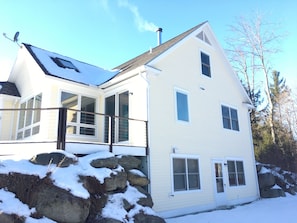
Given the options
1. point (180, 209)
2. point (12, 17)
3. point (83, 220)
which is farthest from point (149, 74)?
point (12, 17)

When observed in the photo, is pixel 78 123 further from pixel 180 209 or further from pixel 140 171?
pixel 180 209

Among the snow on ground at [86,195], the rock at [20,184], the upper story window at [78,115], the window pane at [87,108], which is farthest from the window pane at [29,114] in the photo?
the rock at [20,184]

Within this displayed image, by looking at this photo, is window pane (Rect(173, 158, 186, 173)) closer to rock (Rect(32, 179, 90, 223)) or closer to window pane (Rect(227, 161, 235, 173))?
window pane (Rect(227, 161, 235, 173))

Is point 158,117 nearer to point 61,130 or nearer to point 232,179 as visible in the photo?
point 61,130

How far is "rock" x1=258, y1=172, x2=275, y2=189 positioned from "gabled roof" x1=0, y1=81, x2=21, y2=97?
46.1ft

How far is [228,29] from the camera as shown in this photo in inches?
1033

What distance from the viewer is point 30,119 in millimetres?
11164

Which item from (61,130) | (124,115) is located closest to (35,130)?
(124,115)

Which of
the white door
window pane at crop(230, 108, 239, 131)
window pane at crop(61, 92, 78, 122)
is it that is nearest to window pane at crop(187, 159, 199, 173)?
the white door

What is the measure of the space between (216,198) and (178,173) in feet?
8.89

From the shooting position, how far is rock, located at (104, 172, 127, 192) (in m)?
7.05

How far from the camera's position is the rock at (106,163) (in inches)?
286

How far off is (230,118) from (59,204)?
1071cm

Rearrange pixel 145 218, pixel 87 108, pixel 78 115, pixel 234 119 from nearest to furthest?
pixel 145 218
pixel 78 115
pixel 87 108
pixel 234 119
